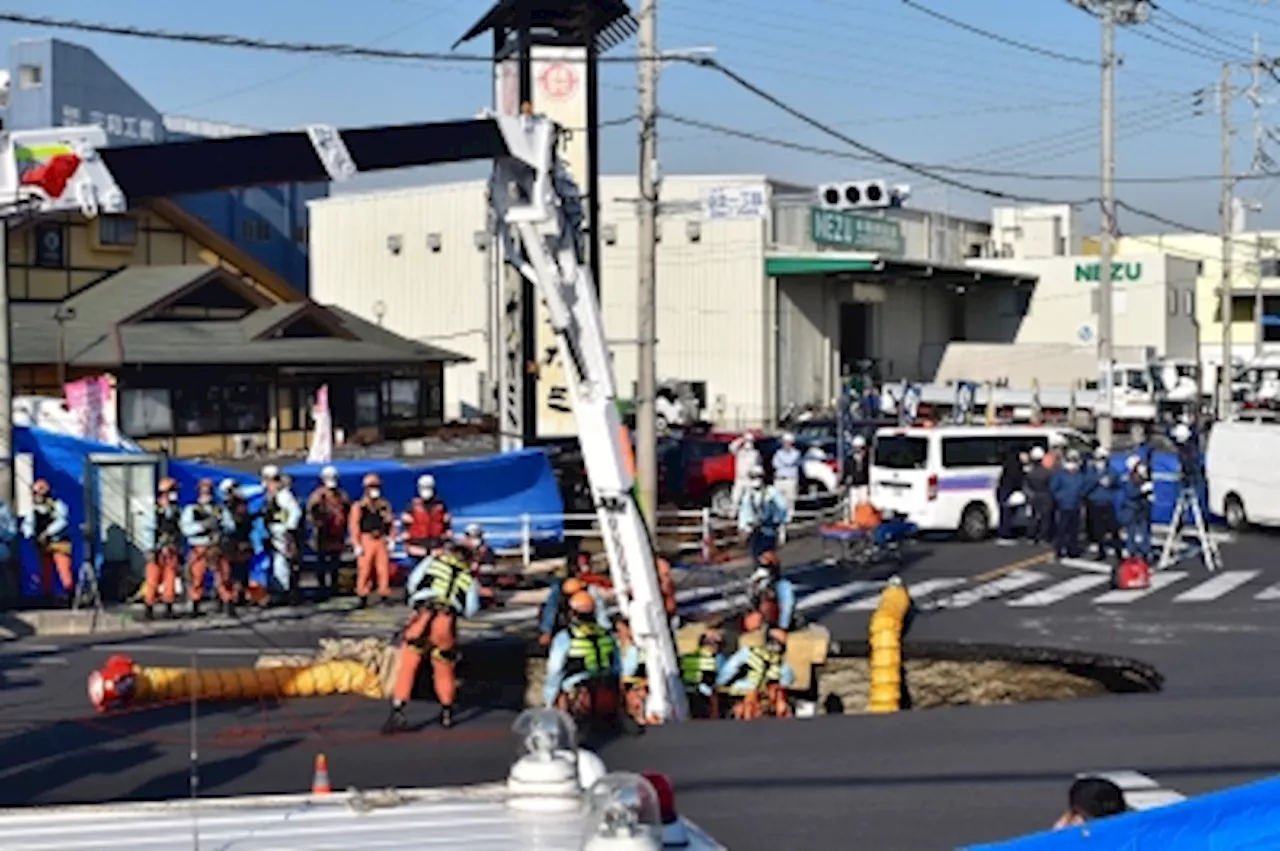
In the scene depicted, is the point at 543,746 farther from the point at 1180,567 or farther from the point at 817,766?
the point at 1180,567

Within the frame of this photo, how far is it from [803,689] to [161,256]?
3012 cm

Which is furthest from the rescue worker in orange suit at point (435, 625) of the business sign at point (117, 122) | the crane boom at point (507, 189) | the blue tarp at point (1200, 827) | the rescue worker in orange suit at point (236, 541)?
the business sign at point (117, 122)

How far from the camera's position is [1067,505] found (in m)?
25.5

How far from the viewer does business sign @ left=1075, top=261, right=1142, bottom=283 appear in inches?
2440

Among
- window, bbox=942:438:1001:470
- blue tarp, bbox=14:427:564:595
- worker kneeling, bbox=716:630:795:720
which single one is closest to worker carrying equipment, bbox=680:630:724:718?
worker kneeling, bbox=716:630:795:720

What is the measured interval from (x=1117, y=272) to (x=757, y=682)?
169ft

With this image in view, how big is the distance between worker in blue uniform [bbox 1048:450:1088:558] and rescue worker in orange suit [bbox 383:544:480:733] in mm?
14019

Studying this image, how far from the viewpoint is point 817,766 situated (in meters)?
12.1

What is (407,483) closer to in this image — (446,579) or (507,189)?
(446,579)

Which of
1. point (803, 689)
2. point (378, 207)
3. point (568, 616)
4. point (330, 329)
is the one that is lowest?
point (803, 689)

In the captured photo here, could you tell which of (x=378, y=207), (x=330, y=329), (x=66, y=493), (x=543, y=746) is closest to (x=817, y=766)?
(x=543, y=746)

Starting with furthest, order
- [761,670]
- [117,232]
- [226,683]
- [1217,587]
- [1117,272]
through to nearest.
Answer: [1117,272] < [117,232] < [1217,587] < [226,683] < [761,670]

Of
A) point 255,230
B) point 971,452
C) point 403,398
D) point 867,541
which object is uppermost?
point 255,230

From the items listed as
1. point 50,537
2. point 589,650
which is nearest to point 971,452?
point 50,537
